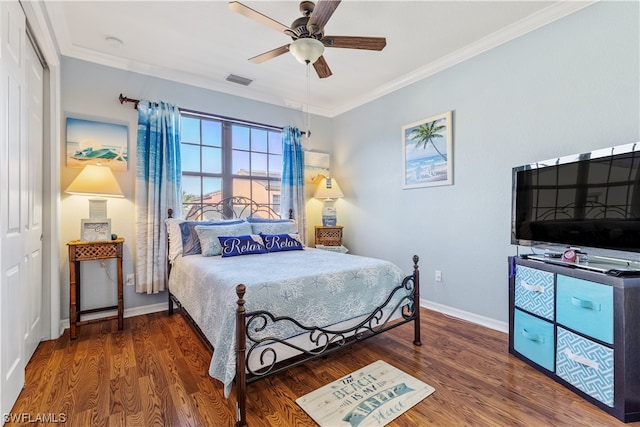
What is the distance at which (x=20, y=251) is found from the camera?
1851 mm

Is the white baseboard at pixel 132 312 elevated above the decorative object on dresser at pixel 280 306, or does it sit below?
below

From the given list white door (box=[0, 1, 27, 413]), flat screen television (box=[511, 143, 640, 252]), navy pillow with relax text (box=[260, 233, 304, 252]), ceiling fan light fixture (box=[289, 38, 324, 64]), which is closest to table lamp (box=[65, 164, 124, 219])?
white door (box=[0, 1, 27, 413])

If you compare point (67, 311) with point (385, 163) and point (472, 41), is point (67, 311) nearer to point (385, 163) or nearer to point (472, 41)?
point (385, 163)

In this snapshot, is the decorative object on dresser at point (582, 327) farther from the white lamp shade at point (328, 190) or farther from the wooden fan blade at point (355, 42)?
the white lamp shade at point (328, 190)

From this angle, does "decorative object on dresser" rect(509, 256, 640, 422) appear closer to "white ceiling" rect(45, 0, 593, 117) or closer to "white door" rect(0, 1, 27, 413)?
"white ceiling" rect(45, 0, 593, 117)

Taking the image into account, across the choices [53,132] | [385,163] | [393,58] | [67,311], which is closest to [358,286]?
[385,163]

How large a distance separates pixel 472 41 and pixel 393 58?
2.44 ft

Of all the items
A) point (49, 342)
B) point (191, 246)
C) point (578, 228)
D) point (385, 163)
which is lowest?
point (49, 342)

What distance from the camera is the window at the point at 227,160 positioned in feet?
11.9

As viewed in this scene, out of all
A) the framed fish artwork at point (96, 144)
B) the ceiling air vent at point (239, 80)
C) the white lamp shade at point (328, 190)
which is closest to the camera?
the framed fish artwork at point (96, 144)

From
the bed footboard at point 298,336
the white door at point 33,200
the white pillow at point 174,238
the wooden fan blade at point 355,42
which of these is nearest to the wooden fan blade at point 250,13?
the wooden fan blade at point 355,42

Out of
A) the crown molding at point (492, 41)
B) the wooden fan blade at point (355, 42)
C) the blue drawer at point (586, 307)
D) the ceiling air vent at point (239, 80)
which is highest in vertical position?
the ceiling air vent at point (239, 80)

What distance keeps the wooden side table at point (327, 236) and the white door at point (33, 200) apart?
9.64 ft

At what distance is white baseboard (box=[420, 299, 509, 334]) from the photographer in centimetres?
274
